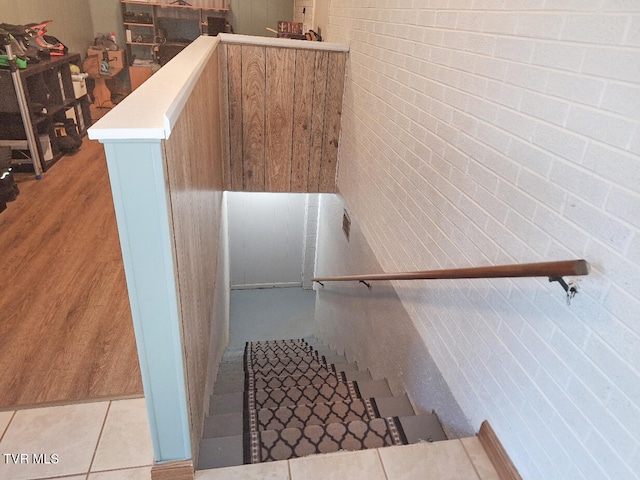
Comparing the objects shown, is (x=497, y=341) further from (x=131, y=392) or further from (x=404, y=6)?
(x=404, y=6)

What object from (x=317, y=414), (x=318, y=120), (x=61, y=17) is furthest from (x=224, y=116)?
(x=61, y=17)

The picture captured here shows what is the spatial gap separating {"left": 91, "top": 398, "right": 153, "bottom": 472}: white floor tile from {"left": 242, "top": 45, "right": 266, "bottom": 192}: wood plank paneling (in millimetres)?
2341

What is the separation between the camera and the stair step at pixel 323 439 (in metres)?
1.76

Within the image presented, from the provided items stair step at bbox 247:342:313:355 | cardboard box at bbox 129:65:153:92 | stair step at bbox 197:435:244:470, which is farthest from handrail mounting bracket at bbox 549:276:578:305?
cardboard box at bbox 129:65:153:92

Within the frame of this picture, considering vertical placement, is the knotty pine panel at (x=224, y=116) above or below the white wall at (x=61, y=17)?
below

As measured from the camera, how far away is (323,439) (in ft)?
6.14

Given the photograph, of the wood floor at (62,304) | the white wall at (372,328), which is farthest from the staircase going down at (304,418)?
the wood floor at (62,304)

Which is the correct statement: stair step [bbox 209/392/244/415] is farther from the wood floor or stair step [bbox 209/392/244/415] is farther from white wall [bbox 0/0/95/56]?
white wall [bbox 0/0/95/56]

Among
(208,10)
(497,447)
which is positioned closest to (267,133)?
(497,447)

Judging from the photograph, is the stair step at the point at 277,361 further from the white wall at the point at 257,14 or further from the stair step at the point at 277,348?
the white wall at the point at 257,14

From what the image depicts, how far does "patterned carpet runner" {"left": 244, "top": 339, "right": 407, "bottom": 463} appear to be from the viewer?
1810mm

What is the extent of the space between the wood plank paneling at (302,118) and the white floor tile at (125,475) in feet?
8.78

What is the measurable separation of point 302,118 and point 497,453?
2759 millimetres

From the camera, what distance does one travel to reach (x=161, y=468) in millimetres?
1474
